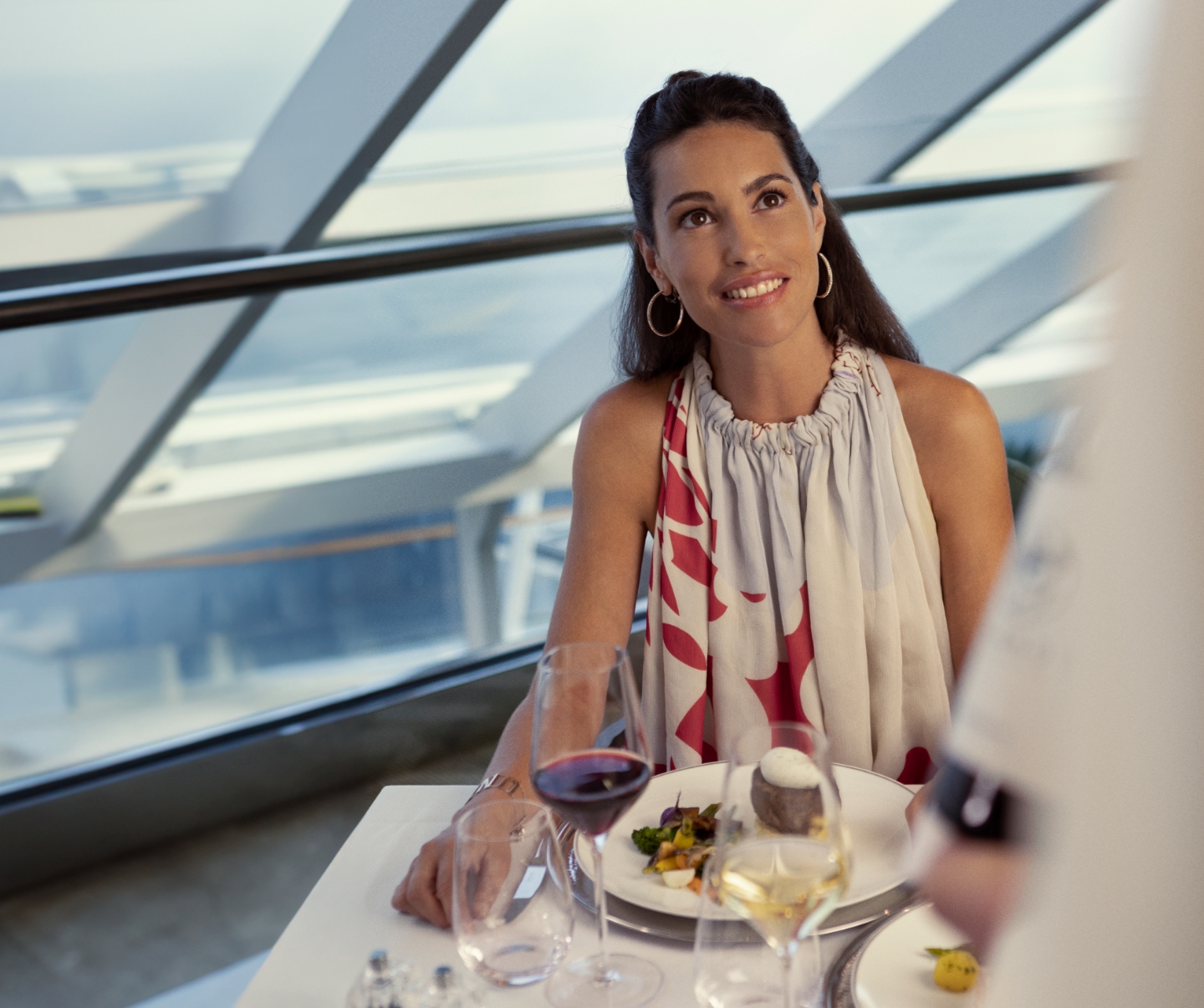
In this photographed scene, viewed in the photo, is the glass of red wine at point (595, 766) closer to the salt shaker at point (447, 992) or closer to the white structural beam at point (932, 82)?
the salt shaker at point (447, 992)

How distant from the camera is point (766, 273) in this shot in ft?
5.46

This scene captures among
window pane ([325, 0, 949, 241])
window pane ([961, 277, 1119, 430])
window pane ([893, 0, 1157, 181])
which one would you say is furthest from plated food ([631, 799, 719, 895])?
window pane ([961, 277, 1119, 430])

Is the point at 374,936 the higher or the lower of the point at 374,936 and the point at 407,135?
the lower

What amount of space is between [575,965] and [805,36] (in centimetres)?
363

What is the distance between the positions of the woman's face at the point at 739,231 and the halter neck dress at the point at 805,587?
139mm

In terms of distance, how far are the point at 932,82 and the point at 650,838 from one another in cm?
350

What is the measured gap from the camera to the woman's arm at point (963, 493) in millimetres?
1650

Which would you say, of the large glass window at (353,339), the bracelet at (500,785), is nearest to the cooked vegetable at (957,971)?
the bracelet at (500,785)

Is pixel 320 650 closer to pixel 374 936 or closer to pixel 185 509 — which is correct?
pixel 185 509

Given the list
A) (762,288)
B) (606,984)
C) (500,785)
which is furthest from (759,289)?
(606,984)

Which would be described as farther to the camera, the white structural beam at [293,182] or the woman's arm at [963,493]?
the white structural beam at [293,182]

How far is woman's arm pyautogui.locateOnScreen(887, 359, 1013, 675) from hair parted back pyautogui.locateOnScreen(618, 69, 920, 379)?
0.62 ft

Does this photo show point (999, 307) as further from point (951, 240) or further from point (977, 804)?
point (977, 804)

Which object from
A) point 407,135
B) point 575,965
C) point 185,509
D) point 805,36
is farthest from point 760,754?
point 805,36
